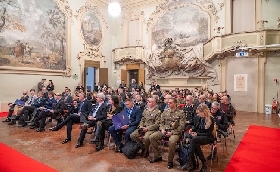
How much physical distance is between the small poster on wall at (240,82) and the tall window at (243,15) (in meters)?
2.89

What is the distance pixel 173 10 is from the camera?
14.4 meters

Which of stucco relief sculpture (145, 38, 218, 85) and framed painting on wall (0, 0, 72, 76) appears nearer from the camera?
framed painting on wall (0, 0, 72, 76)

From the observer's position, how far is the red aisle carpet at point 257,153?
3666 mm

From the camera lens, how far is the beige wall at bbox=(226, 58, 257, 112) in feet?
37.0

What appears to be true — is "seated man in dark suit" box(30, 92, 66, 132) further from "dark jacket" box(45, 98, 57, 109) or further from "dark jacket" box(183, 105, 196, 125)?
"dark jacket" box(183, 105, 196, 125)

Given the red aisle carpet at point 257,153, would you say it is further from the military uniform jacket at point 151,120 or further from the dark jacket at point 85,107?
the dark jacket at point 85,107

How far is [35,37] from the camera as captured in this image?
11.8 metres

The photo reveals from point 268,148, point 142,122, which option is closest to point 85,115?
point 142,122

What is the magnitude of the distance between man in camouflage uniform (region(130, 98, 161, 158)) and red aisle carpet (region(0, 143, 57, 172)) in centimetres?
174

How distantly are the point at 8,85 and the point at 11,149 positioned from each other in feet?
25.1

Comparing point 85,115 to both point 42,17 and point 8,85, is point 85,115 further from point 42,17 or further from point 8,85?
point 42,17

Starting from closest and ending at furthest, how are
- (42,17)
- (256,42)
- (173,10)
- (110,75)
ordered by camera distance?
(256,42) < (42,17) < (173,10) < (110,75)

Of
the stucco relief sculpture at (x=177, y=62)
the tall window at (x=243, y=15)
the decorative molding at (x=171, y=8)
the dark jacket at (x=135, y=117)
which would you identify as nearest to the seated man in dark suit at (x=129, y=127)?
the dark jacket at (x=135, y=117)

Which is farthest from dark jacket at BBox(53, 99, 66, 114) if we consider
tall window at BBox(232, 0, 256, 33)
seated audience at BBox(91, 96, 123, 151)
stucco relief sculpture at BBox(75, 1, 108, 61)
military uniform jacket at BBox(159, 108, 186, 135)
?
tall window at BBox(232, 0, 256, 33)
